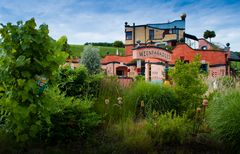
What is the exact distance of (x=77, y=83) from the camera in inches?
229

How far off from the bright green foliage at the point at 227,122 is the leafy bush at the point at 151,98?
140 cm

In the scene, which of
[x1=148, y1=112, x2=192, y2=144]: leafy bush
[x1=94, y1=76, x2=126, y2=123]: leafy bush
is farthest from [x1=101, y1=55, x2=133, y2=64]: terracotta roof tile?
[x1=148, y1=112, x2=192, y2=144]: leafy bush

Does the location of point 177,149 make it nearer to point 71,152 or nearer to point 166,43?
point 71,152

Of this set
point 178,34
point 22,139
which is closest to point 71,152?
point 22,139

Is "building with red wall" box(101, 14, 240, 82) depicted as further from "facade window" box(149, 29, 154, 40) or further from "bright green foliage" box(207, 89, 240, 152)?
"bright green foliage" box(207, 89, 240, 152)

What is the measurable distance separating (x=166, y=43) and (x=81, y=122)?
1430 centimetres

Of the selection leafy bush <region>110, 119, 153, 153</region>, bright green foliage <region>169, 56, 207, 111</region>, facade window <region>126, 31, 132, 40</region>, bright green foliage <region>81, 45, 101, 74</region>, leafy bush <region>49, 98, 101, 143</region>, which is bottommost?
leafy bush <region>110, 119, 153, 153</region>

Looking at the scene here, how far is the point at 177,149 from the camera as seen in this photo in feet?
12.6

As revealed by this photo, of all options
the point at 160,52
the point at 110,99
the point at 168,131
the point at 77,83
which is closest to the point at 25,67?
the point at 168,131

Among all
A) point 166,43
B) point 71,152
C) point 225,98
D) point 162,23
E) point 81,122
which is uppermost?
point 162,23

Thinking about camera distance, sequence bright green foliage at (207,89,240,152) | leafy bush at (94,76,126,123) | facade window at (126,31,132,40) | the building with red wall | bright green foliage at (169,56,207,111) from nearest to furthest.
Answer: bright green foliage at (207,89,240,152) → leafy bush at (94,76,126,123) → bright green foliage at (169,56,207,111) → the building with red wall → facade window at (126,31,132,40)

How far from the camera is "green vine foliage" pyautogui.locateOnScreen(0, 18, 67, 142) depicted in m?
3.29

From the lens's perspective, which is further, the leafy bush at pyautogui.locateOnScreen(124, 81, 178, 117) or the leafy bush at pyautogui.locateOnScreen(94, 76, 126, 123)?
the leafy bush at pyautogui.locateOnScreen(124, 81, 178, 117)

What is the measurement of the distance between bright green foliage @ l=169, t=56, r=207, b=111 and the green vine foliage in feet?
9.14
